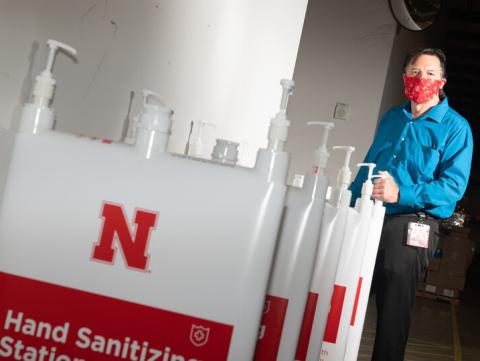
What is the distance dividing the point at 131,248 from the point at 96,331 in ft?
0.32

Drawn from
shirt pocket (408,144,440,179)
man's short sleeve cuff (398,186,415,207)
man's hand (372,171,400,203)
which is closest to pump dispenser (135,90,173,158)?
man's hand (372,171,400,203)

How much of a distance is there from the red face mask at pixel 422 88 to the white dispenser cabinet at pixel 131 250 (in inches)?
63.7

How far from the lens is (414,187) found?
2.00 meters

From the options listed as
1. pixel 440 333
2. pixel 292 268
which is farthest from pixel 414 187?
pixel 440 333

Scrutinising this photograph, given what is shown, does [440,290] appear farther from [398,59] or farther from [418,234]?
[418,234]

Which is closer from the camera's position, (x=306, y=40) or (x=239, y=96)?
(x=239, y=96)

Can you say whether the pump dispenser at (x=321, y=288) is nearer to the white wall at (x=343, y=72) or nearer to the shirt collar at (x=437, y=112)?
the shirt collar at (x=437, y=112)

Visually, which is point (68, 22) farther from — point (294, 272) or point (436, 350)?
point (436, 350)

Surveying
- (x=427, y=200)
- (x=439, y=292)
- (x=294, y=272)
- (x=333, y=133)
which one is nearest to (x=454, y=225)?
(x=439, y=292)

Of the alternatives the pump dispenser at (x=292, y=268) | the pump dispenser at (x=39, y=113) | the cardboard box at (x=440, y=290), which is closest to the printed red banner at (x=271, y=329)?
the pump dispenser at (x=292, y=268)

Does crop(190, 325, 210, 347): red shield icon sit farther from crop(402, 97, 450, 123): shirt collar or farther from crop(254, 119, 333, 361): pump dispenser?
crop(402, 97, 450, 123): shirt collar

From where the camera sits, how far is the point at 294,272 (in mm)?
738

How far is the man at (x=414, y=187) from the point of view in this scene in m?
2.01

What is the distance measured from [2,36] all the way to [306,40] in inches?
137
